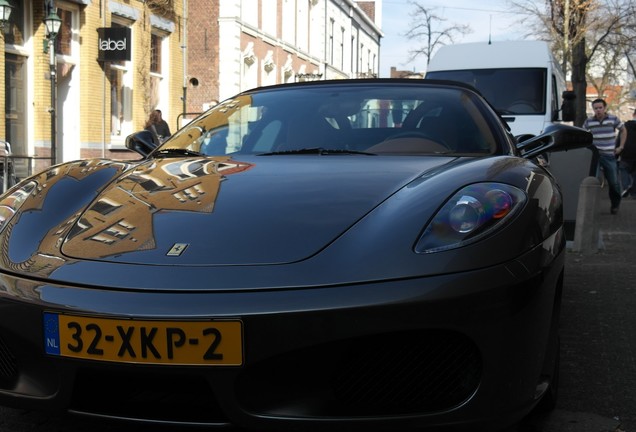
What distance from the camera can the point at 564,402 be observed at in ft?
10.3

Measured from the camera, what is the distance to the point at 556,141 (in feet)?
11.4

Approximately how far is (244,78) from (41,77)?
12.5 meters

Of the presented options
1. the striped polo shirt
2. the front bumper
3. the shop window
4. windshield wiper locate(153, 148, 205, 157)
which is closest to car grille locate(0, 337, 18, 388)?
the front bumper

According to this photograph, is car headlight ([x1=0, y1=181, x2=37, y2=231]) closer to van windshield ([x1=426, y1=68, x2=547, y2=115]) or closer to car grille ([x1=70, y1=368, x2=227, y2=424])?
car grille ([x1=70, y1=368, x2=227, y2=424])

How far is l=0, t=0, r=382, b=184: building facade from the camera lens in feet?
47.3

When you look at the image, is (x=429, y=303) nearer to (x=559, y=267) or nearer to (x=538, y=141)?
(x=559, y=267)

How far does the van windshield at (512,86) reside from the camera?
1177cm

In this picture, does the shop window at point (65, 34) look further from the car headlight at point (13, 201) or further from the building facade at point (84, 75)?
the car headlight at point (13, 201)

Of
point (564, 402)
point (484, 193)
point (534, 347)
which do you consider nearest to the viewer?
point (534, 347)

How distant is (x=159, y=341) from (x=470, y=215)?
97 centimetres

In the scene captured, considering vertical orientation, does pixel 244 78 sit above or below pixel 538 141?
above

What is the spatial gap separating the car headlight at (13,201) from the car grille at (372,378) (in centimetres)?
121

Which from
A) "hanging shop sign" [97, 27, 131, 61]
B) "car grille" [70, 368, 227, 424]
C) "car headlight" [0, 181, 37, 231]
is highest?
"hanging shop sign" [97, 27, 131, 61]

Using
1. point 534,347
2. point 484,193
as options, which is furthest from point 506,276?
point 484,193
